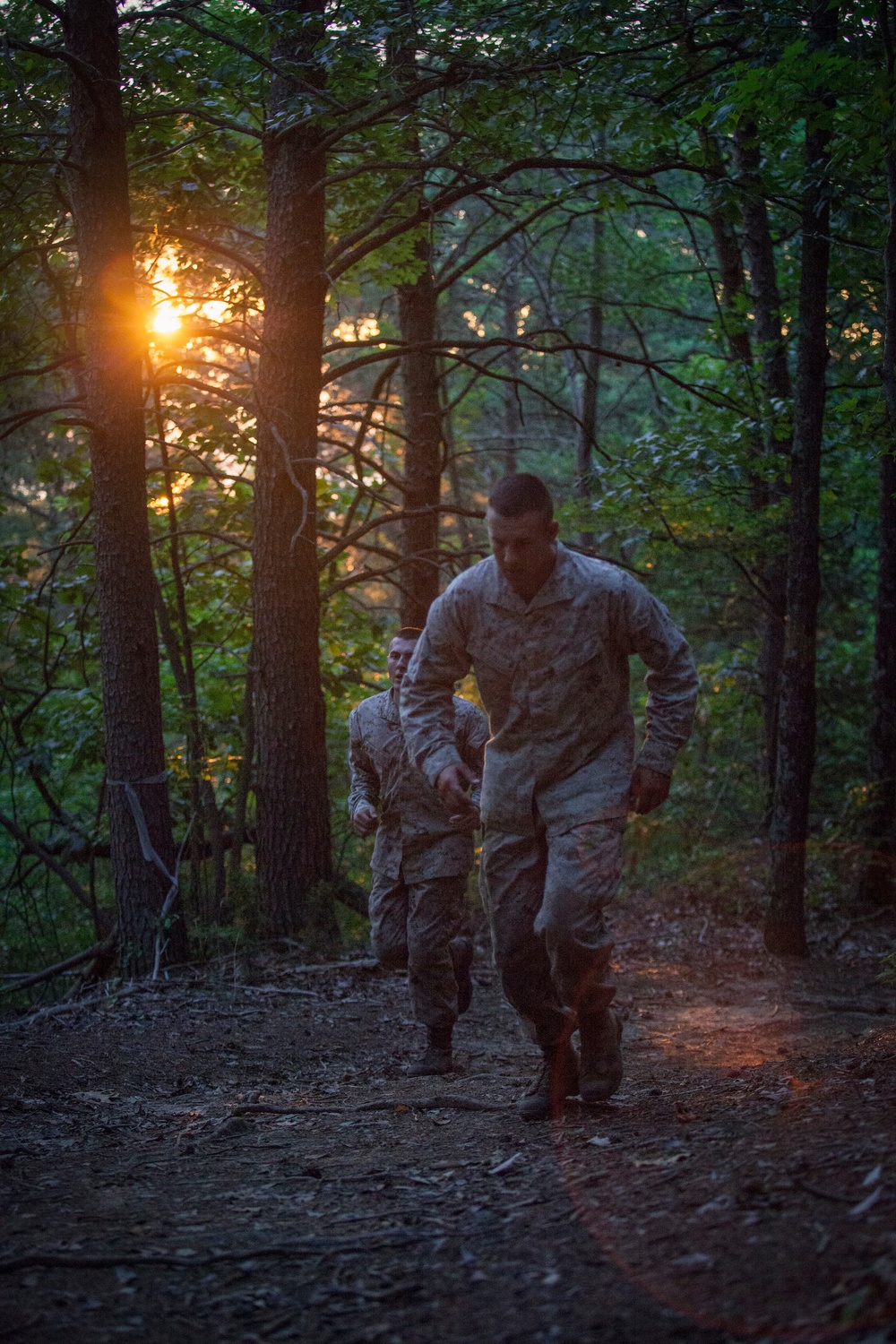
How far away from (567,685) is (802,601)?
574cm

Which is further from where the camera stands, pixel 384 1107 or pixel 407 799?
pixel 407 799

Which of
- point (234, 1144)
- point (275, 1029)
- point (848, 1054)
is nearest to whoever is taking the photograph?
point (234, 1144)

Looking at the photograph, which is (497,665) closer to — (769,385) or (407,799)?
(407,799)

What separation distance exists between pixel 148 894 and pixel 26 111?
18.8 feet

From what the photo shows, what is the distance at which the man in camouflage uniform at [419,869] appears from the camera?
632 centimetres

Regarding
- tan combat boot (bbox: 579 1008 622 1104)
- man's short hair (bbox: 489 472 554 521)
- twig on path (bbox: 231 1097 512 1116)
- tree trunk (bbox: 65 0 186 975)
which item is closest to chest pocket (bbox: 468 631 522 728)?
man's short hair (bbox: 489 472 554 521)

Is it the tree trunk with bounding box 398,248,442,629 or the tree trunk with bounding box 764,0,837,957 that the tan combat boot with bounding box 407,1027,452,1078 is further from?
the tree trunk with bounding box 398,248,442,629

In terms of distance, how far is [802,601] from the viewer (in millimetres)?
9602

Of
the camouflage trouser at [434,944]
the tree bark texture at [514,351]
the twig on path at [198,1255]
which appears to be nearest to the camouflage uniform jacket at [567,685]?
the twig on path at [198,1255]

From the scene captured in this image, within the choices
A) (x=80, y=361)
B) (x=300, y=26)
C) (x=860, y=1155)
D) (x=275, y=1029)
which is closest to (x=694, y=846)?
(x=275, y=1029)

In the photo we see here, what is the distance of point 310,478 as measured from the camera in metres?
9.26

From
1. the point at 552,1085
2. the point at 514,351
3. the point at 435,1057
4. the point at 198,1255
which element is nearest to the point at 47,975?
the point at 435,1057

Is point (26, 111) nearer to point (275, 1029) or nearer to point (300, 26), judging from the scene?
point (300, 26)

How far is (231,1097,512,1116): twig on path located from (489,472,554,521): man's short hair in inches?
103
